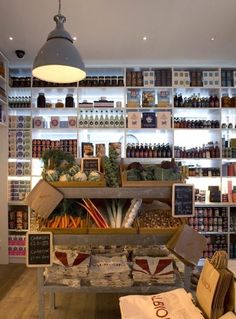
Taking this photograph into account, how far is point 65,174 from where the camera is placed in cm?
258

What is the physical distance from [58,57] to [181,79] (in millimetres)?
3208

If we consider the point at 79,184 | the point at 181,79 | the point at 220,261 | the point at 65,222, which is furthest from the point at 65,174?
the point at 181,79

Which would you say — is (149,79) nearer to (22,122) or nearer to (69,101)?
(69,101)

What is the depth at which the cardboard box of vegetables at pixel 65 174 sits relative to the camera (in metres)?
2.47

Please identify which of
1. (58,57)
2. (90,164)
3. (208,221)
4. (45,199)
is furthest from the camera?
(208,221)

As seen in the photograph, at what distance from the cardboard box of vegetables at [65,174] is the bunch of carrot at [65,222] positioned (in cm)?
27

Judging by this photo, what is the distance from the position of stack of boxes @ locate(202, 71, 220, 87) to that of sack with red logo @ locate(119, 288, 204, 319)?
406 cm

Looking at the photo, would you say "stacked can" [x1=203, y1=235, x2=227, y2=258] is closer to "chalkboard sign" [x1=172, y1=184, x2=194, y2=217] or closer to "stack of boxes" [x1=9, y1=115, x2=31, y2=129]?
"chalkboard sign" [x1=172, y1=184, x2=194, y2=217]

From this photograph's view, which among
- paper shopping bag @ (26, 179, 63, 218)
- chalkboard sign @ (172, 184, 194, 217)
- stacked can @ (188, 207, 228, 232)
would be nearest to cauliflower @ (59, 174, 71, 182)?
paper shopping bag @ (26, 179, 63, 218)

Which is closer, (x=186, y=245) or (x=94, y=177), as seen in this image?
(x=186, y=245)

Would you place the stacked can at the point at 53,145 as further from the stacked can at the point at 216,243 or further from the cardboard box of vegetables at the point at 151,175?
the cardboard box of vegetables at the point at 151,175

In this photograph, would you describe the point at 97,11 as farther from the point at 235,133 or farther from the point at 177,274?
the point at 235,133

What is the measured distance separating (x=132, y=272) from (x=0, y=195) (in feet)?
10.4

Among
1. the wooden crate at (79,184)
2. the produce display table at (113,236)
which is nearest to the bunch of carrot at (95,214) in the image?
the produce display table at (113,236)
